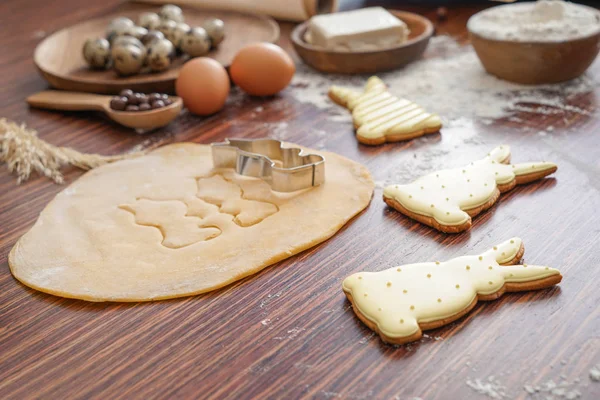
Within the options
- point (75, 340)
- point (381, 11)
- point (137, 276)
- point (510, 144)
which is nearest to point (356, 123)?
point (510, 144)

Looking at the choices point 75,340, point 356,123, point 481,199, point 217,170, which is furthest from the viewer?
point 356,123

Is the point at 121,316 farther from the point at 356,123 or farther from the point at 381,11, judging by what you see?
the point at 381,11

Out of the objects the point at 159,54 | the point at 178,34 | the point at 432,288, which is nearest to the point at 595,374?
the point at 432,288

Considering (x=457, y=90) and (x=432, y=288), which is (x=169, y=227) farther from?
(x=457, y=90)

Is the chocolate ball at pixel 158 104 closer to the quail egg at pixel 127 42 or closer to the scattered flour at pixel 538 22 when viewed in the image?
the quail egg at pixel 127 42

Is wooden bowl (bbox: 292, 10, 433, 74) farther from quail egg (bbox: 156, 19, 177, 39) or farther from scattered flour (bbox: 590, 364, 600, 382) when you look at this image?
scattered flour (bbox: 590, 364, 600, 382)
